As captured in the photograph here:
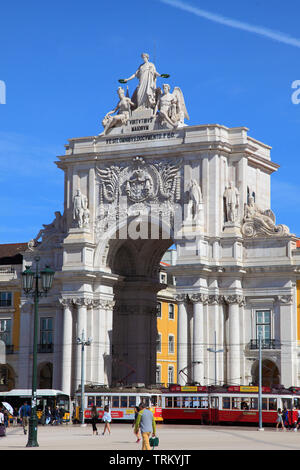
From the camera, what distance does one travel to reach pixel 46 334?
87.1 metres

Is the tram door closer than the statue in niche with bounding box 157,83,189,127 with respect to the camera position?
Yes

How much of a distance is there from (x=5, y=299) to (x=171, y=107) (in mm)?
22439

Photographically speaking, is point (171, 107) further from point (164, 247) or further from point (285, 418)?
point (285, 418)

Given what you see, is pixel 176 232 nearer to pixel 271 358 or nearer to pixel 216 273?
pixel 216 273

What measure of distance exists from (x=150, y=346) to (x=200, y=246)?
14.6 metres

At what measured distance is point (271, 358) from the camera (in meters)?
77.9

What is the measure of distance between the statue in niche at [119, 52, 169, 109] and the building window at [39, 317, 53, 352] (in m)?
19.2

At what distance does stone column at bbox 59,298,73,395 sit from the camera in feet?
270

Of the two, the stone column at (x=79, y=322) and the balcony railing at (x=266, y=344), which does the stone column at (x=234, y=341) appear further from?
the stone column at (x=79, y=322)

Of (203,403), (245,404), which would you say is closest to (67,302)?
(203,403)

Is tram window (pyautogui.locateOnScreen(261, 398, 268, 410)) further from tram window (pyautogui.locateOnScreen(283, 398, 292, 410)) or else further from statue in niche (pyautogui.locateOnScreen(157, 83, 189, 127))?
statue in niche (pyautogui.locateOnScreen(157, 83, 189, 127))

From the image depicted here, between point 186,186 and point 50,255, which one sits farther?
point 50,255

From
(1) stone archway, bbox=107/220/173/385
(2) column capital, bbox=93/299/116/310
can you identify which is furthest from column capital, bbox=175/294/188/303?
(1) stone archway, bbox=107/220/173/385

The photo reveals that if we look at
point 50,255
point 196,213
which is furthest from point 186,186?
point 50,255
